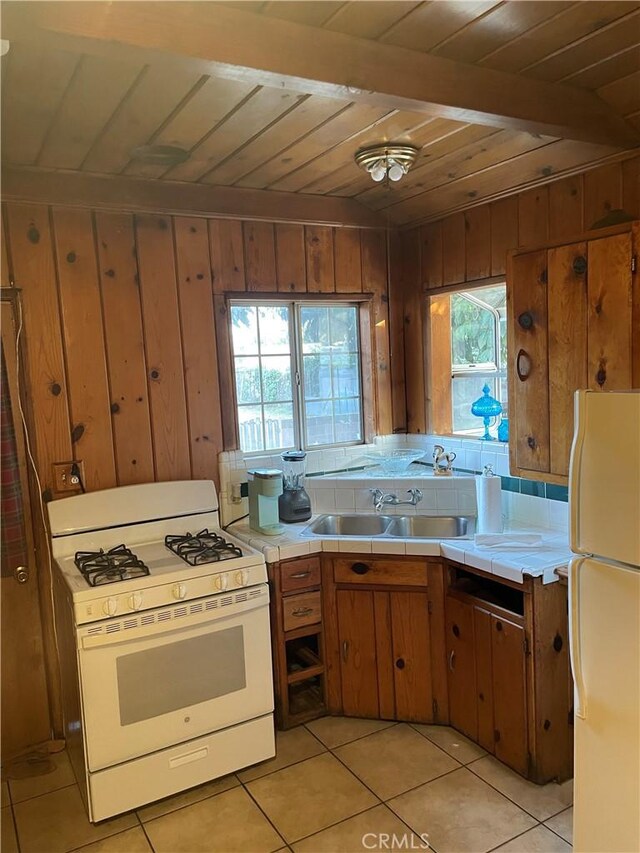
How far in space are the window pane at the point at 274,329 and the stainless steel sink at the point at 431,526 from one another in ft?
3.57

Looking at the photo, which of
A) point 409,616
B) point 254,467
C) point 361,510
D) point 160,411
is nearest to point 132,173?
point 160,411

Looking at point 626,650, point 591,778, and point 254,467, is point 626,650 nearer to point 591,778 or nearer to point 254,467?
point 591,778

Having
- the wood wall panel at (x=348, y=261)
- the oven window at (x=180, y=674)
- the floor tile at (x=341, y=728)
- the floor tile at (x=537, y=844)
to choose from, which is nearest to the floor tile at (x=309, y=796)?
the floor tile at (x=341, y=728)

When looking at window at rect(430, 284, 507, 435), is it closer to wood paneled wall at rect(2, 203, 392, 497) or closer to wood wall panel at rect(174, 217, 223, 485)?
wood paneled wall at rect(2, 203, 392, 497)

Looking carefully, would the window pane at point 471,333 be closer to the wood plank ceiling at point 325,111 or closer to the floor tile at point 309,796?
the wood plank ceiling at point 325,111

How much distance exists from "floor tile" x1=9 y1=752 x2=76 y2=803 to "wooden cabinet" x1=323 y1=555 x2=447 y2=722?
116cm

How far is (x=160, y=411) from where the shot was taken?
3.00 meters

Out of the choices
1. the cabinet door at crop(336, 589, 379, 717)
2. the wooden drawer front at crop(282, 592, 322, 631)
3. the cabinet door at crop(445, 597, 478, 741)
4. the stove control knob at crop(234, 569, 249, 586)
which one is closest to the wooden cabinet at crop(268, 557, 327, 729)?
the wooden drawer front at crop(282, 592, 322, 631)

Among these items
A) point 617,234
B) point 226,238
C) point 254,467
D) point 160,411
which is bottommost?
point 254,467

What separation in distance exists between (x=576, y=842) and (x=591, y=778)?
228 millimetres

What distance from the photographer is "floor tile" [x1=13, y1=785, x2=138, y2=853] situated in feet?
7.40

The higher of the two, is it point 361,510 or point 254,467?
point 254,467

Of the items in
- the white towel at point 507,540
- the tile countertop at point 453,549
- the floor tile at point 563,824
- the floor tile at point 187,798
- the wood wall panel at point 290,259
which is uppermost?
the wood wall panel at point 290,259

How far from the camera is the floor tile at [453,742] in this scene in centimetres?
261
